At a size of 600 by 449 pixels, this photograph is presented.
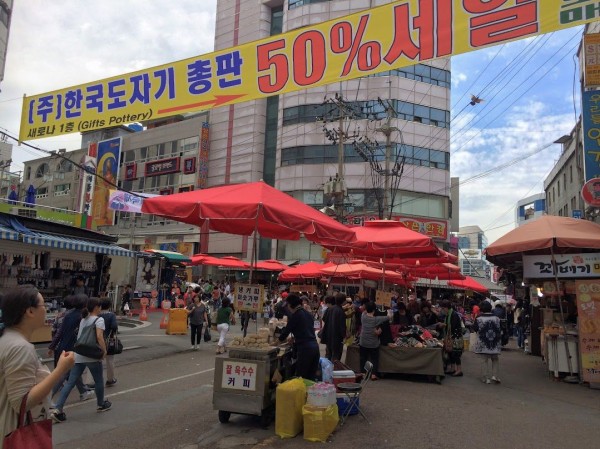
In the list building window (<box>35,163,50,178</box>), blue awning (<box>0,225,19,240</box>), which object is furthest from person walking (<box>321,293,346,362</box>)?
building window (<box>35,163,50,178</box>)

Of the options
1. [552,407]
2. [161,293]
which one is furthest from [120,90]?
[161,293]

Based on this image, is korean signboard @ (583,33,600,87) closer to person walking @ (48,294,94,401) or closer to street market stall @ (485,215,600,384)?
street market stall @ (485,215,600,384)

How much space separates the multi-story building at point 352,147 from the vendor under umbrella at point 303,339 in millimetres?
29848

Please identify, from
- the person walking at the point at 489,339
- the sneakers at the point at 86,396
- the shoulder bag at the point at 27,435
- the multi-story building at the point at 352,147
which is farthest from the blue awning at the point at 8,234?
the multi-story building at the point at 352,147

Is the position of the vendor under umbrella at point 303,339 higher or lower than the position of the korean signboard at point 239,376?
higher

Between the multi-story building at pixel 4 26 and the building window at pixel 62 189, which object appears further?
the building window at pixel 62 189

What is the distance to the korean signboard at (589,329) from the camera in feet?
31.1

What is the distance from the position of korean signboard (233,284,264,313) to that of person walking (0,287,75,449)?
17.2 ft

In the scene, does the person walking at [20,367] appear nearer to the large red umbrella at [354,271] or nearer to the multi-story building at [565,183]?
the large red umbrella at [354,271]

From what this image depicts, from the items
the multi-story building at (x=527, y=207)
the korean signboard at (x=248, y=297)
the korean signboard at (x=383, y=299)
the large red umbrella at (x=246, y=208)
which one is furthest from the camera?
the multi-story building at (x=527, y=207)

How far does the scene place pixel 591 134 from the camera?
44.2 ft

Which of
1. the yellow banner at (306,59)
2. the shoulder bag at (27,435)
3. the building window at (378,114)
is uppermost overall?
the building window at (378,114)

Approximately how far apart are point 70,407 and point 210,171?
131ft

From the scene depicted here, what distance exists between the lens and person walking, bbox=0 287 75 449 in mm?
2426
